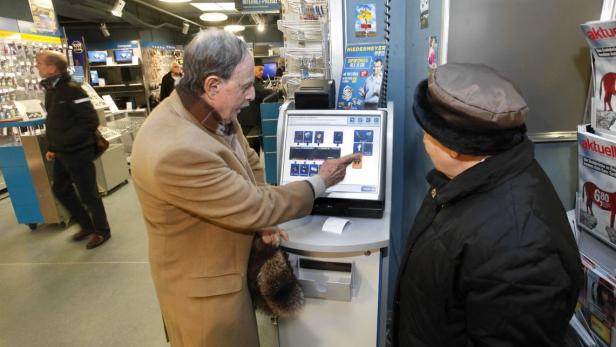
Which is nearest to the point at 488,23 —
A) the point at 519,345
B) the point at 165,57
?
the point at 519,345

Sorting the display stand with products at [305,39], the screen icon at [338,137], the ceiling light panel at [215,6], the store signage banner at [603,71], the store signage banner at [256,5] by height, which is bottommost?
the screen icon at [338,137]

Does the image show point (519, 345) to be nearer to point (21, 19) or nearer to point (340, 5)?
point (340, 5)

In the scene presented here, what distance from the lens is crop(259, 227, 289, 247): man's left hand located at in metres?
1.36

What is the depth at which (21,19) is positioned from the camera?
5.15 meters

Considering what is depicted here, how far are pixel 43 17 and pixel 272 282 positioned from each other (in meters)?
5.64

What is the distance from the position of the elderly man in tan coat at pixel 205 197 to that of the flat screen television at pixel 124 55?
933 centimetres

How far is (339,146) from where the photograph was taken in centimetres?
153

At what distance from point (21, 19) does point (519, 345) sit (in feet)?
22.0

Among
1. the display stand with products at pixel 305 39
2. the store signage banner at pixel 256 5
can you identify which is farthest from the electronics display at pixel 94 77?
the display stand with products at pixel 305 39

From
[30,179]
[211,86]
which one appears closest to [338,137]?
[211,86]

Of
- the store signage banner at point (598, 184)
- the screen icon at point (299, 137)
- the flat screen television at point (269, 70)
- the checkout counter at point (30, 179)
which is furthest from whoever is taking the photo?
the flat screen television at point (269, 70)

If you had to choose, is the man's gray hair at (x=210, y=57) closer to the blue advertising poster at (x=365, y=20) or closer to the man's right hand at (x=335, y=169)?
the man's right hand at (x=335, y=169)

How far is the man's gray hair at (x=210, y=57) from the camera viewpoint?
3.51ft

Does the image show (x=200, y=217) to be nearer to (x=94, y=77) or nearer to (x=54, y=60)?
(x=54, y=60)
